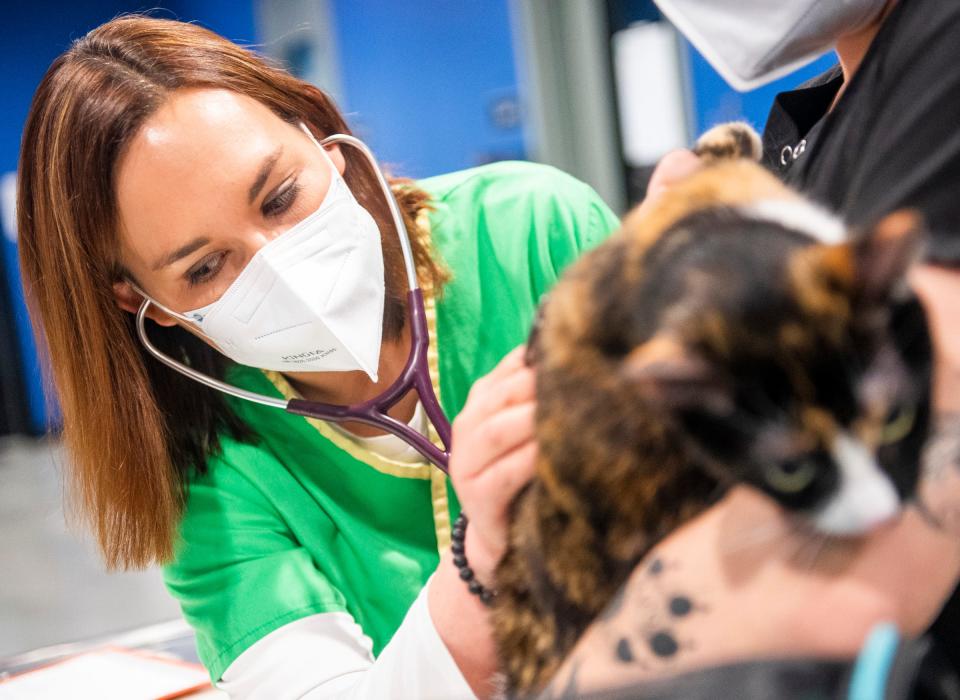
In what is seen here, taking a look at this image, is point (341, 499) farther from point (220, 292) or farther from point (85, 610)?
point (85, 610)

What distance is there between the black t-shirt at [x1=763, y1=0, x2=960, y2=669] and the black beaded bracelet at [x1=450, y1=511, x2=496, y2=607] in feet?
1.12

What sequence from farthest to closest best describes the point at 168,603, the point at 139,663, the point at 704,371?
the point at 168,603 < the point at 139,663 < the point at 704,371

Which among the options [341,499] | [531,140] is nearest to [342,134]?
[341,499]

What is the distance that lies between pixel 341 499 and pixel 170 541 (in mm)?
232

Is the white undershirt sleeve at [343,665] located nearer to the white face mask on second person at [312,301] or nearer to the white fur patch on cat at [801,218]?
the white face mask on second person at [312,301]

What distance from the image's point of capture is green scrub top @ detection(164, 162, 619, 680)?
1.18 metres

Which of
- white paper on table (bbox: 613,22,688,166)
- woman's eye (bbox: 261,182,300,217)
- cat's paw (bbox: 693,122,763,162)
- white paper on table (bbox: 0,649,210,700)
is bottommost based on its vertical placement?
white paper on table (bbox: 0,649,210,700)

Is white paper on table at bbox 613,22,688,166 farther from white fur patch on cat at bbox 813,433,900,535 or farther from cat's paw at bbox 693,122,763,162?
white fur patch on cat at bbox 813,433,900,535

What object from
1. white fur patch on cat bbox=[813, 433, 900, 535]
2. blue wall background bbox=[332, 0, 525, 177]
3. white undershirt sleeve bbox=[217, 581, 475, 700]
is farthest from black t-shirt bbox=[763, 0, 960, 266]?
blue wall background bbox=[332, 0, 525, 177]

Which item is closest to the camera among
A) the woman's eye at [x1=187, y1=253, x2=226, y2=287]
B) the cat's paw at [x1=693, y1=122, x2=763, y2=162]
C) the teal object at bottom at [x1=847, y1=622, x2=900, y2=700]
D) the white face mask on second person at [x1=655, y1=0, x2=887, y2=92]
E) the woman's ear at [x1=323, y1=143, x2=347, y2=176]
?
the teal object at bottom at [x1=847, y1=622, x2=900, y2=700]

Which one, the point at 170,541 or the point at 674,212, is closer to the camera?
the point at 674,212

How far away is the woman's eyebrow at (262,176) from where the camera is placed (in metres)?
1.10

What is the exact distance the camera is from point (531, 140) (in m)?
4.62

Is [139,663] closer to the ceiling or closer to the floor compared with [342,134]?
closer to the floor
